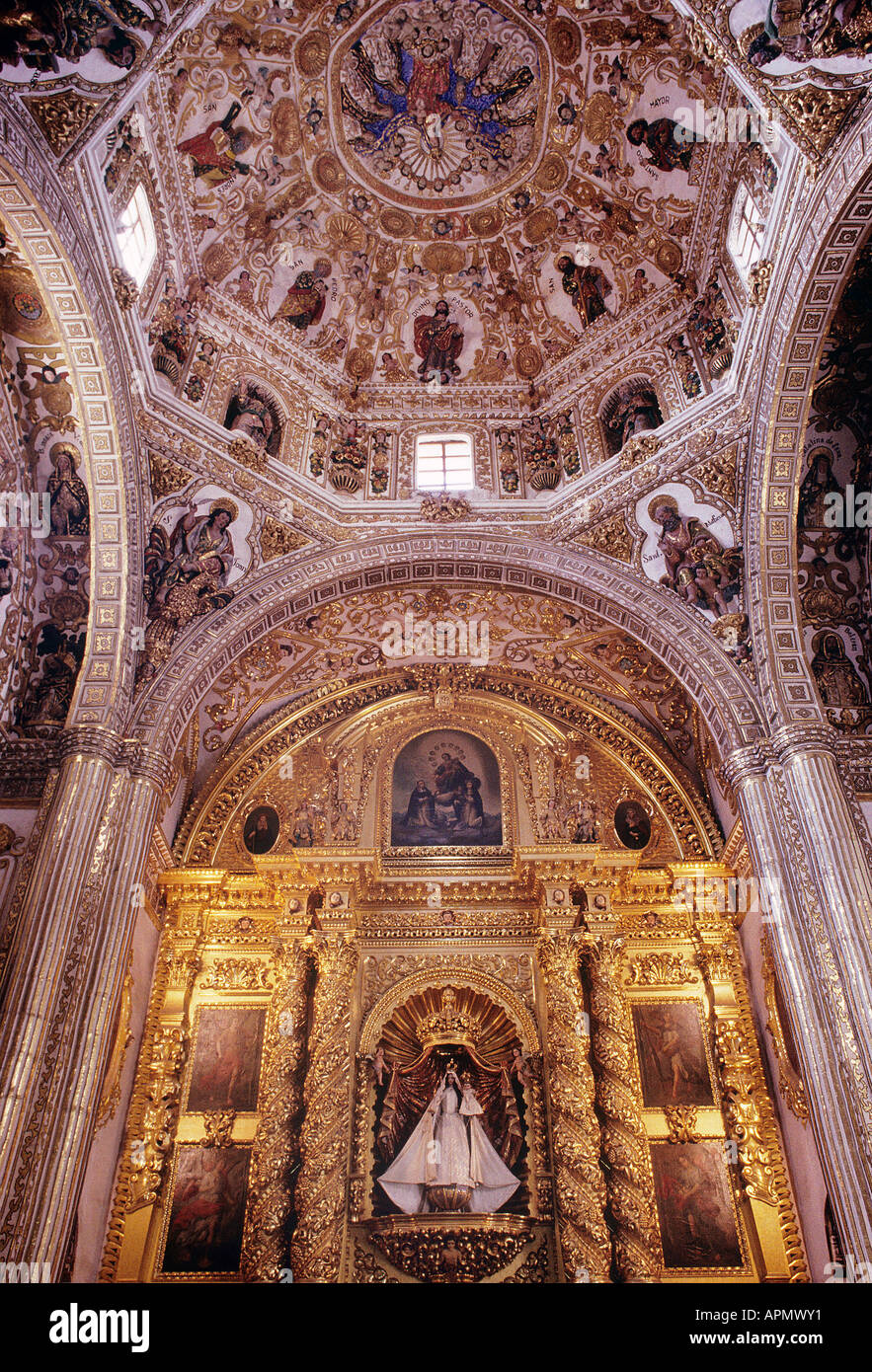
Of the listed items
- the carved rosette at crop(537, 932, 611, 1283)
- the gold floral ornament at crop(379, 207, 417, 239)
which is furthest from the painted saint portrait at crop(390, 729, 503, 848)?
the gold floral ornament at crop(379, 207, 417, 239)

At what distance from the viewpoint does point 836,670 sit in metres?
12.2

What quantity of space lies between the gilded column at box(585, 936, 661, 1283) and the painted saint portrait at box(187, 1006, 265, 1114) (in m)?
4.51

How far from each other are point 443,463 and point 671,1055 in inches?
372

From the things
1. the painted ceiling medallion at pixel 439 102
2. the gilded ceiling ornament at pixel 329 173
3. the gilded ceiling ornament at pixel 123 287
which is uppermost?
the painted ceiling medallion at pixel 439 102

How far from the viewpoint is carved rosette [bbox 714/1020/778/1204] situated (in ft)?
37.4

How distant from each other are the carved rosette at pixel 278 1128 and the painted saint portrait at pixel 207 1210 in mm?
255

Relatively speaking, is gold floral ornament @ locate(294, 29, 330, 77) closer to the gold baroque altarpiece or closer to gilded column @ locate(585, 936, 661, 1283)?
the gold baroque altarpiece

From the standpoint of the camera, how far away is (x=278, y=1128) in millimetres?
11805

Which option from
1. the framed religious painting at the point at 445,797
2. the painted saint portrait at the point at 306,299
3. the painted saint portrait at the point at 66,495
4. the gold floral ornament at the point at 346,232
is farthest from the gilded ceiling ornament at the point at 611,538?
the painted saint portrait at the point at 66,495

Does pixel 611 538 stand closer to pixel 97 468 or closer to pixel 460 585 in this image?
pixel 460 585

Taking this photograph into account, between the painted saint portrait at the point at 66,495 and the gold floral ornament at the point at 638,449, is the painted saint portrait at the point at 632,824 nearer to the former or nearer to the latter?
the gold floral ornament at the point at 638,449

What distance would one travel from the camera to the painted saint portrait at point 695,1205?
437 inches

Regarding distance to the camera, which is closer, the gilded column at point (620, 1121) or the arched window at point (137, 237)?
the gilded column at point (620, 1121)
